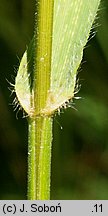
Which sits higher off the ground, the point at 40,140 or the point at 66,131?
the point at 66,131

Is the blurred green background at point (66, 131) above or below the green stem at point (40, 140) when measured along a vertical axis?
above

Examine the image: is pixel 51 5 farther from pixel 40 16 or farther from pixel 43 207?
pixel 43 207

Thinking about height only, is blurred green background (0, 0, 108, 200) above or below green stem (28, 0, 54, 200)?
above

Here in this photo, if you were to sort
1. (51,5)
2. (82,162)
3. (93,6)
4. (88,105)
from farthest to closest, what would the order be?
(82,162)
(88,105)
(93,6)
(51,5)

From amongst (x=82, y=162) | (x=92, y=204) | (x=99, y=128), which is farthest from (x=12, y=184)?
(x=92, y=204)

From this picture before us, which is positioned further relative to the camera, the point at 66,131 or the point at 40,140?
the point at 66,131

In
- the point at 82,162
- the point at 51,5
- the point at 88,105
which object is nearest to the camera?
the point at 51,5

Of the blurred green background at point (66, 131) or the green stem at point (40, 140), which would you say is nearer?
the green stem at point (40, 140)

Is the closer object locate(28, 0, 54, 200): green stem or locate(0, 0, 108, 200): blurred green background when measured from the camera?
locate(28, 0, 54, 200): green stem
